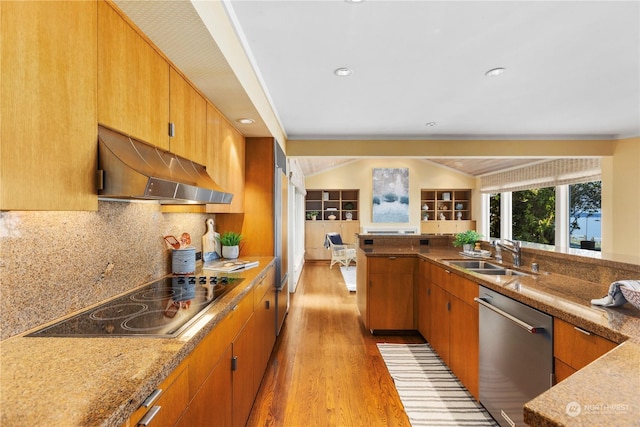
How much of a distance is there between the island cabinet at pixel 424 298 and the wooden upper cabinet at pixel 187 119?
2307 millimetres

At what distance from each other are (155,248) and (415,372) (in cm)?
225

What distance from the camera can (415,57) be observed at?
240cm

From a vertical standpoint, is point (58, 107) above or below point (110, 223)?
above

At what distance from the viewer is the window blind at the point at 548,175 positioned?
5.18 metres

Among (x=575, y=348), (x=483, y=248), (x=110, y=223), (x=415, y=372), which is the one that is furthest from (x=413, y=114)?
(x=110, y=223)

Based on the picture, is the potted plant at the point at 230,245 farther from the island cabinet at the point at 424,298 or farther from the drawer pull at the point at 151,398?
the drawer pull at the point at 151,398

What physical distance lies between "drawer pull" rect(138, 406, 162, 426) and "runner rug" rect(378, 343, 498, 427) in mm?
1731

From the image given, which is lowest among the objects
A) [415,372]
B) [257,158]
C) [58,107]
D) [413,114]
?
[415,372]

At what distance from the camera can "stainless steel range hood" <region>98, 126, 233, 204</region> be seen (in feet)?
3.93

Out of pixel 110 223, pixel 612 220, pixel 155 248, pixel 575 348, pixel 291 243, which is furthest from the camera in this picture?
pixel 291 243

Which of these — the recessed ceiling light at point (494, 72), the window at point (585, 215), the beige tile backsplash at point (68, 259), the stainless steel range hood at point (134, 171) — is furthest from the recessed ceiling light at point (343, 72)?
the window at point (585, 215)

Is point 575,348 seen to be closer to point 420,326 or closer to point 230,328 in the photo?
point 230,328

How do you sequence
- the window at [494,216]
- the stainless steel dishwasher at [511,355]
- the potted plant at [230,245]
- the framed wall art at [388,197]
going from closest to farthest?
the stainless steel dishwasher at [511,355], the potted plant at [230,245], the window at [494,216], the framed wall art at [388,197]

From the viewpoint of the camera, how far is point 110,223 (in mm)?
1730
